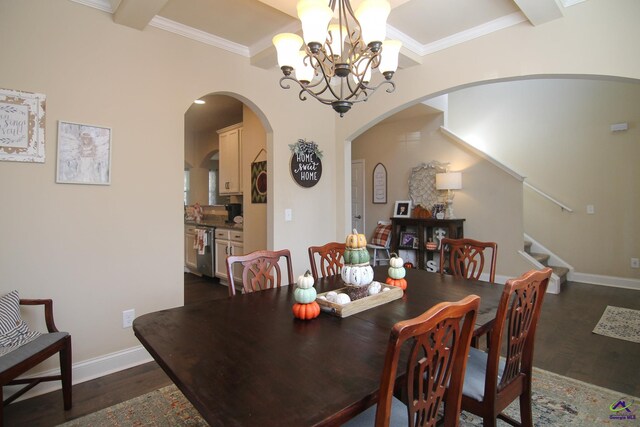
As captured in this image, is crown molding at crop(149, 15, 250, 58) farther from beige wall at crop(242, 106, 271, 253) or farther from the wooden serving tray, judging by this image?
the wooden serving tray

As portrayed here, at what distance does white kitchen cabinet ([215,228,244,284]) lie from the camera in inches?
185

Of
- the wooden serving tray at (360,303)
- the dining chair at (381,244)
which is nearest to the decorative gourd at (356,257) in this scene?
the wooden serving tray at (360,303)

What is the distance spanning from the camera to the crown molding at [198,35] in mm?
2639

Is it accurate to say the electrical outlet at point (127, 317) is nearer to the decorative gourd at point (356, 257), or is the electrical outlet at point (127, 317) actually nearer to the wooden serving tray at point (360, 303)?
the wooden serving tray at point (360, 303)

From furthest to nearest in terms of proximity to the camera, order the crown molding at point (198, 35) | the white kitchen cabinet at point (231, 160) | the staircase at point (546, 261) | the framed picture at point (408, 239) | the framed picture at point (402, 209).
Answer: the framed picture at point (402, 209), the framed picture at point (408, 239), the white kitchen cabinet at point (231, 160), the staircase at point (546, 261), the crown molding at point (198, 35)

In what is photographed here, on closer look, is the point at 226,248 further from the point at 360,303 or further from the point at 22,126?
the point at 360,303

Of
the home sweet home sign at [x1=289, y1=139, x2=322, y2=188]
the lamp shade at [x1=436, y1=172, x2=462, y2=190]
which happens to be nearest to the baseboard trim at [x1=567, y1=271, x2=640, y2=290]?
the lamp shade at [x1=436, y1=172, x2=462, y2=190]

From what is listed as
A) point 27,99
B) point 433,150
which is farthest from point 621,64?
point 27,99

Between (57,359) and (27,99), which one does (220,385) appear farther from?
(27,99)

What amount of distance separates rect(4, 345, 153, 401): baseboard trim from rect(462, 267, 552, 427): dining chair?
90.2 inches

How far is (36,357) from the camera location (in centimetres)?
178

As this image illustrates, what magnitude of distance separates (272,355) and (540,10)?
9.06ft

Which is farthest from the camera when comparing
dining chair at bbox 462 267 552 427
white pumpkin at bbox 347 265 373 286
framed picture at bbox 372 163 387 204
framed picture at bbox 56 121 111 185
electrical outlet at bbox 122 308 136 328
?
framed picture at bbox 372 163 387 204

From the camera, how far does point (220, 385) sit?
0.97 m
